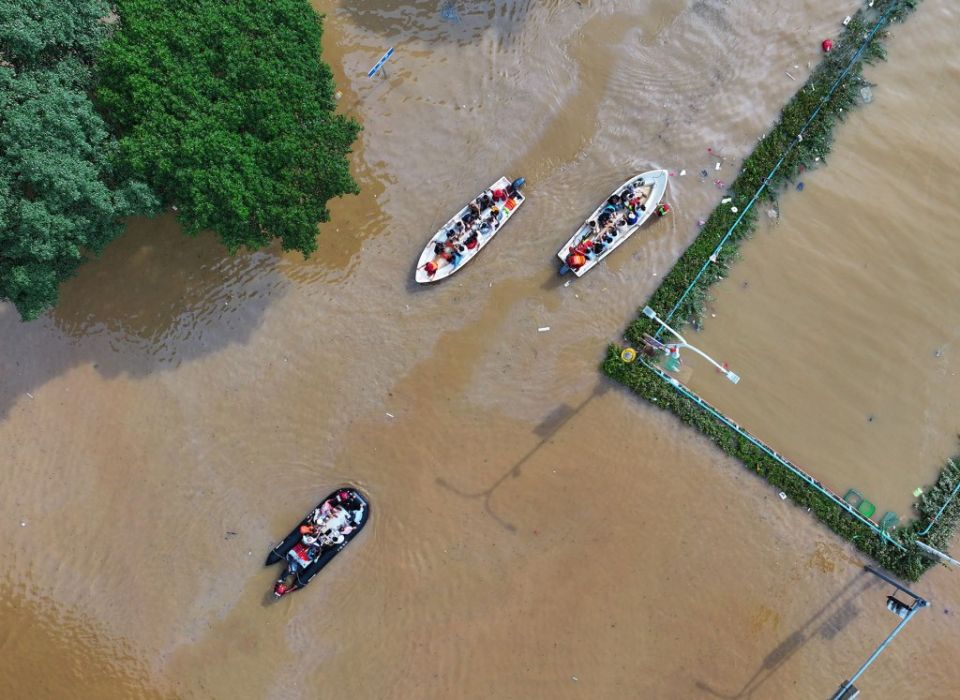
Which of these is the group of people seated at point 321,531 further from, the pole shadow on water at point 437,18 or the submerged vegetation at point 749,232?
the pole shadow on water at point 437,18

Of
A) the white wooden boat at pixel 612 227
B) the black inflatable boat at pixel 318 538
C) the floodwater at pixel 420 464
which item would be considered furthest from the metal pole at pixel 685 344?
the black inflatable boat at pixel 318 538

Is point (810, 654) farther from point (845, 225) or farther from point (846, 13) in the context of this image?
point (846, 13)

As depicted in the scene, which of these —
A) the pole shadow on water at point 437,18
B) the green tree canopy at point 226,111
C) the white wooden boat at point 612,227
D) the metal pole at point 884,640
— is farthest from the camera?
the pole shadow on water at point 437,18

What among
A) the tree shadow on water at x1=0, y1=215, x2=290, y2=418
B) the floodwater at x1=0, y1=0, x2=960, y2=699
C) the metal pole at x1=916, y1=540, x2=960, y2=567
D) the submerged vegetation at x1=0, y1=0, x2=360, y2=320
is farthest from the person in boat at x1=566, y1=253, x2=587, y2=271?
the metal pole at x1=916, y1=540, x2=960, y2=567

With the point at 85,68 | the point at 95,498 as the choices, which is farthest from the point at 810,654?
the point at 85,68

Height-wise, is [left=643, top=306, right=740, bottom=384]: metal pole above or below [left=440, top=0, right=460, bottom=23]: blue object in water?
below

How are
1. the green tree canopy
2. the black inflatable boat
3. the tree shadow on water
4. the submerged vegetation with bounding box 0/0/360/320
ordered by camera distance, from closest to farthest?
the submerged vegetation with bounding box 0/0/360/320
the green tree canopy
the black inflatable boat
the tree shadow on water

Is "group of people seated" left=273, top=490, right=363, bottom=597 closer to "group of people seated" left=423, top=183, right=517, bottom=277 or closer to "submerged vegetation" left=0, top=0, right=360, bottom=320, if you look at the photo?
"group of people seated" left=423, top=183, right=517, bottom=277
